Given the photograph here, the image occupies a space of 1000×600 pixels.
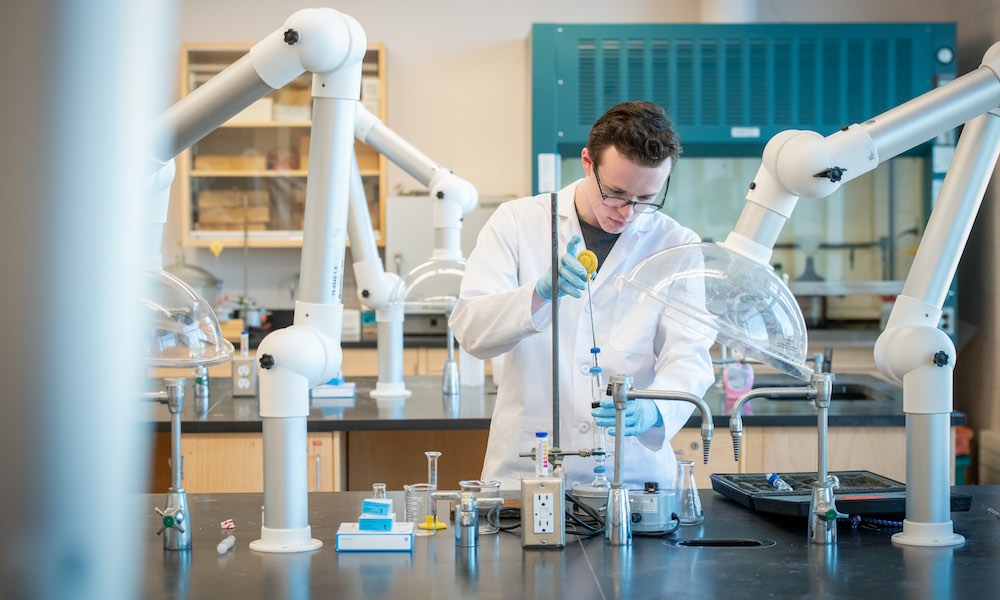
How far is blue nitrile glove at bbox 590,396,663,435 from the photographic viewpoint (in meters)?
1.87

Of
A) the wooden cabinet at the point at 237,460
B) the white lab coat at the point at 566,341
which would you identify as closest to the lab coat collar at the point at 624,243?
the white lab coat at the point at 566,341

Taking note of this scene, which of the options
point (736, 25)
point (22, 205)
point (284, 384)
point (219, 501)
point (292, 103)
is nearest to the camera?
point (22, 205)

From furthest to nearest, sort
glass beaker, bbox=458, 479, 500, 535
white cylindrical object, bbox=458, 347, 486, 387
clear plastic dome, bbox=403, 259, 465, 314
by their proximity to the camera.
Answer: white cylindrical object, bbox=458, 347, 486, 387
clear plastic dome, bbox=403, 259, 465, 314
glass beaker, bbox=458, 479, 500, 535

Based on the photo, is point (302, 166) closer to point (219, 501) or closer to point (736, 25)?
point (736, 25)

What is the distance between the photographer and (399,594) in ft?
4.78

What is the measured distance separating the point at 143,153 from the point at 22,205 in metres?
0.03

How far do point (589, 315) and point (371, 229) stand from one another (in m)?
1.10

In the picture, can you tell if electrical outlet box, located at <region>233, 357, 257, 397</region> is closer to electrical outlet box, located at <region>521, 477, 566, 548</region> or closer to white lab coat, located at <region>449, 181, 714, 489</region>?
white lab coat, located at <region>449, 181, 714, 489</region>

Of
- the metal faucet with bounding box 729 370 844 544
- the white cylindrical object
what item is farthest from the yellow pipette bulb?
the white cylindrical object

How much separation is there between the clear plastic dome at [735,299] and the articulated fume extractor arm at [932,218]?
0.04 m

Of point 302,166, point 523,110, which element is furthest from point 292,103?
point 523,110

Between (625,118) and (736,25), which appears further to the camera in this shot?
(736,25)

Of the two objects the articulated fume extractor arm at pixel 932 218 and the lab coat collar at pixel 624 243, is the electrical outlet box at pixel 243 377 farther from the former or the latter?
the articulated fume extractor arm at pixel 932 218

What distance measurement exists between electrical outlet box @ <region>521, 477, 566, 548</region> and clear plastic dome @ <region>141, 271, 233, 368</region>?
53 cm
